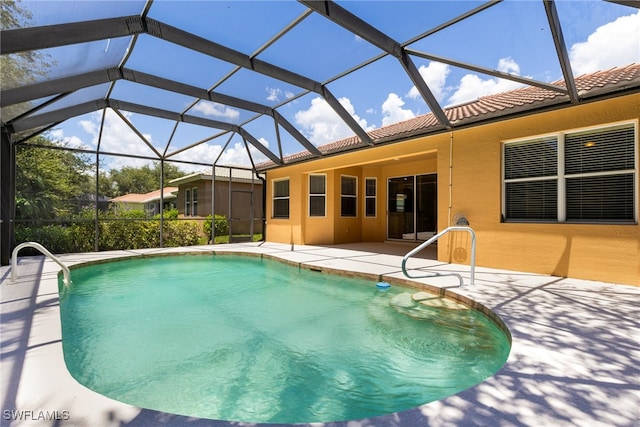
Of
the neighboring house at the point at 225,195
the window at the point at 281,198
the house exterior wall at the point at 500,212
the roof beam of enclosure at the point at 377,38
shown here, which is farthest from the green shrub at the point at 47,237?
the roof beam of enclosure at the point at 377,38

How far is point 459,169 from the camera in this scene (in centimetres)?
701

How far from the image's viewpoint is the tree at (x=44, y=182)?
886cm

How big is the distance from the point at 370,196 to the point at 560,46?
8.13 m

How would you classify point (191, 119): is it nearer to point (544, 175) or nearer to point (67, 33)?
point (67, 33)

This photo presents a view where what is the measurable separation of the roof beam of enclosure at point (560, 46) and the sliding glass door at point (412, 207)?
5727 mm

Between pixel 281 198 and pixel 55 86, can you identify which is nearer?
pixel 55 86

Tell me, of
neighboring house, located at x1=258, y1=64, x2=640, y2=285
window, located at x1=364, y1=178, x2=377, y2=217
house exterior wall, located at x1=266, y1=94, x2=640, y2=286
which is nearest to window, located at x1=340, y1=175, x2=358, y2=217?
window, located at x1=364, y1=178, x2=377, y2=217

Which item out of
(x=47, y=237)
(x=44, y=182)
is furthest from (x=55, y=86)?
A: (x=44, y=182)

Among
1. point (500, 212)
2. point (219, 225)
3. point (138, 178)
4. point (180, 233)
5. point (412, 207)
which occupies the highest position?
point (138, 178)

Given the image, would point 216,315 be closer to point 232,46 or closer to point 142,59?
point 232,46

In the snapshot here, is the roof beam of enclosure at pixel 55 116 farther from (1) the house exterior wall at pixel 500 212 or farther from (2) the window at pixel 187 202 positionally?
(2) the window at pixel 187 202

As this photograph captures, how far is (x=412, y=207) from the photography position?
11.3 m

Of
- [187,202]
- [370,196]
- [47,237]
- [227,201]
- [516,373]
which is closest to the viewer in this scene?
[516,373]

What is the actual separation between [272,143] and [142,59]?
527 centimetres
